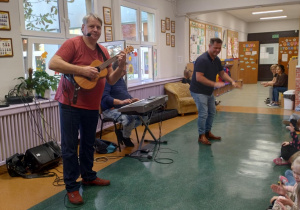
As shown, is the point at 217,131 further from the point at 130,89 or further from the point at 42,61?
the point at 42,61

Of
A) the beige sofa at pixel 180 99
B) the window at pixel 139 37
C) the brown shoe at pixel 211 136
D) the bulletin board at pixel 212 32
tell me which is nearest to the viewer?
the brown shoe at pixel 211 136

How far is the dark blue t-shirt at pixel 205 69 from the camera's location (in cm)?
399

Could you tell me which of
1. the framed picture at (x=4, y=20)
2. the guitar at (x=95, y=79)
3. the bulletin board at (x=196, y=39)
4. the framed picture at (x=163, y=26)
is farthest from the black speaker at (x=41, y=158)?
the bulletin board at (x=196, y=39)

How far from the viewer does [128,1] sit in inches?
231

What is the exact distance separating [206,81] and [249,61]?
34.0 ft

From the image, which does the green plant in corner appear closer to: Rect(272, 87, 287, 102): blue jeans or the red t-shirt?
the red t-shirt

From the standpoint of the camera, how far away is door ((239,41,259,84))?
43.3 feet

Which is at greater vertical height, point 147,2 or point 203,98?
point 147,2

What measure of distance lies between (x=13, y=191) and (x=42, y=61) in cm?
210

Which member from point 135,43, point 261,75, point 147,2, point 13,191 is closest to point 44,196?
point 13,191

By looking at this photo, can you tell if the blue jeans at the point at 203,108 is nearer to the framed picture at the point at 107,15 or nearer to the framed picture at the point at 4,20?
the framed picture at the point at 107,15

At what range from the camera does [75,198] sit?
2523 mm

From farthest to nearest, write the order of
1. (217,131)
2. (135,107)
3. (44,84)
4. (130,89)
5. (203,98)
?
(130,89) → (217,131) → (203,98) → (44,84) → (135,107)

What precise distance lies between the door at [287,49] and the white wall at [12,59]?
42.6 feet
